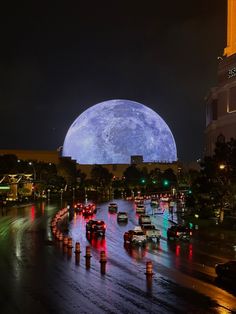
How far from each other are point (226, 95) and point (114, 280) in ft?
296

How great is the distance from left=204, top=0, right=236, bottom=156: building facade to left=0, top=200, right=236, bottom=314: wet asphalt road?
67.2 meters

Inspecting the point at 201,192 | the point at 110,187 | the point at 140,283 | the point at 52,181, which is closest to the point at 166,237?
the point at 201,192

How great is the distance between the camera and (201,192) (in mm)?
67625

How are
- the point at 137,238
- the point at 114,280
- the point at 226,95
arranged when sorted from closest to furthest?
1. the point at 114,280
2. the point at 137,238
3. the point at 226,95

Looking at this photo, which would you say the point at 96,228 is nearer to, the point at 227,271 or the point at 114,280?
the point at 114,280

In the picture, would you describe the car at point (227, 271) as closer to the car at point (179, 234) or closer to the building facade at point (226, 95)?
the car at point (179, 234)

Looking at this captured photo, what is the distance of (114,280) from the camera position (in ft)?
81.5

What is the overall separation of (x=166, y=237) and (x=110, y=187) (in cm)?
14536

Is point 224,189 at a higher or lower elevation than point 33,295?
higher

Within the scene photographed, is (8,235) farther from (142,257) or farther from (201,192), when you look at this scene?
(201,192)

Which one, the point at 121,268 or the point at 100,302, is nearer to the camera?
the point at 100,302

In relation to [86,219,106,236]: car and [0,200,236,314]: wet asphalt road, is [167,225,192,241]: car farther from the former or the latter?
[86,219,106,236]: car

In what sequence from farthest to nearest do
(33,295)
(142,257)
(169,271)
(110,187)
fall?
(110,187), (142,257), (169,271), (33,295)

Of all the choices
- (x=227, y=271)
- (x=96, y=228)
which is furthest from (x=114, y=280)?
(x=96, y=228)
